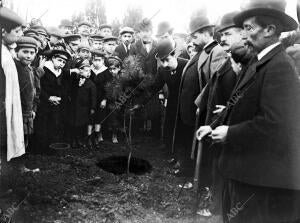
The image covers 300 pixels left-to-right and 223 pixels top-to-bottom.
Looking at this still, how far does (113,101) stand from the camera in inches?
146

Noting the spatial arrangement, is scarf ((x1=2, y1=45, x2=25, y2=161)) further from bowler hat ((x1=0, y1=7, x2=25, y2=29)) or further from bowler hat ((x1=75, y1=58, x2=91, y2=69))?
bowler hat ((x1=75, y1=58, x2=91, y2=69))

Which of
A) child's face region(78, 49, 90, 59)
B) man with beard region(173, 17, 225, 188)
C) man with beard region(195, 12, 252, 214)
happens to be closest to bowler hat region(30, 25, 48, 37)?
child's face region(78, 49, 90, 59)

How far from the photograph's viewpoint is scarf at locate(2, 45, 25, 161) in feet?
9.89

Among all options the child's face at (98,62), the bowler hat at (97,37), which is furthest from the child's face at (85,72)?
the bowler hat at (97,37)

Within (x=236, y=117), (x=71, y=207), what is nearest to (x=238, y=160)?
(x=236, y=117)

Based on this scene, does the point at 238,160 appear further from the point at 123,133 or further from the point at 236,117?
the point at 123,133

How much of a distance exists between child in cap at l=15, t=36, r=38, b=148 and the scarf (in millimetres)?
203

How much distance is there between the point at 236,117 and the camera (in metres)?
2.22

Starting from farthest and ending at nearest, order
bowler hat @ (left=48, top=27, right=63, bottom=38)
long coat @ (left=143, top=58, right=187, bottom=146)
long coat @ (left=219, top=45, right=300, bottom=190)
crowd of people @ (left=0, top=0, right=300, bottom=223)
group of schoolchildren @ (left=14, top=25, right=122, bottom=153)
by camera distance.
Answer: bowler hat @ (left=48, top=27, right=63, bottom=38), group of schoolchildren @ (left=14, top=25, right=122, bottom=153), long coat @ (left=143, top=58, right=187, bottom=146), crowd of people @ (left=0, top=0, right=300, bottom=223), long coat @ (left=219, top=45, right=300, bottom=190)

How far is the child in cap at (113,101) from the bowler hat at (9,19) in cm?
116

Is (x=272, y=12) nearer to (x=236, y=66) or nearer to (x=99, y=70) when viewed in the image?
(x=236, y=66)

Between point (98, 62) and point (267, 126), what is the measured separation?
298 cm

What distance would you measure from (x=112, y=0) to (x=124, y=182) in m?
1.77

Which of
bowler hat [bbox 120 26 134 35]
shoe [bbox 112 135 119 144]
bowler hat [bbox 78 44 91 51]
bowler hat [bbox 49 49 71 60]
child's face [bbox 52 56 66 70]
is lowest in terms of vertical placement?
shoe [bbox 112 135 119 144]
